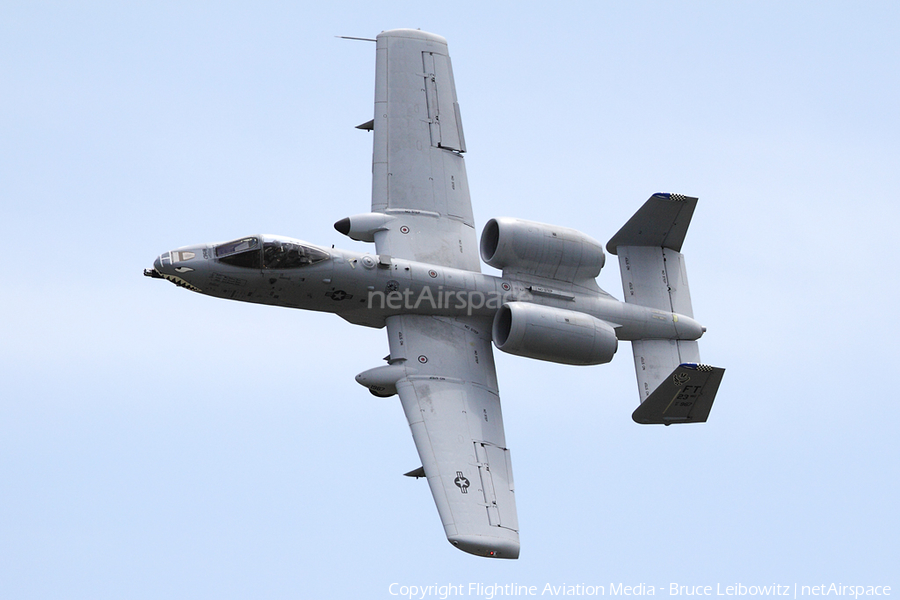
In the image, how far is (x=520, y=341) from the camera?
92.5 ft

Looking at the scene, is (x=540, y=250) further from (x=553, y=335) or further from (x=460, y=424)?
(x=460, y=424)

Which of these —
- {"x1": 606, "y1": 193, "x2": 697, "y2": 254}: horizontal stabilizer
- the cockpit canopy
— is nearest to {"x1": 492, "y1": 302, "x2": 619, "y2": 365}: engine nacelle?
{"x1": 606, "y1": 193, "x2": 697, "y2": 254}: horizontal stabilizer

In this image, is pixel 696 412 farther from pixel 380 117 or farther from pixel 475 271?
pixel 380 117

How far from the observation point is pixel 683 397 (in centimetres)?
2825

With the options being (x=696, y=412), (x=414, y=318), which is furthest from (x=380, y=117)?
(x=696, y=412)

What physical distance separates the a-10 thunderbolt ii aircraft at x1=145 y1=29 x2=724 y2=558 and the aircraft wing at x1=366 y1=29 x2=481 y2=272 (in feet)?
0.10

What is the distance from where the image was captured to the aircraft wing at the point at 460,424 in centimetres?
2609

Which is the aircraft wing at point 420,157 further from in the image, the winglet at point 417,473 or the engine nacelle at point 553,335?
the winglet at point 417,473

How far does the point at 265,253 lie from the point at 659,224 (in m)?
8.82

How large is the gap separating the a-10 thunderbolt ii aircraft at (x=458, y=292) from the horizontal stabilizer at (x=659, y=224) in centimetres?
3

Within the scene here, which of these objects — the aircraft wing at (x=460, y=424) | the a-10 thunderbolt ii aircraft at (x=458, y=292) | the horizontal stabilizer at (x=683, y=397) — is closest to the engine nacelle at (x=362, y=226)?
the a-10 thunderbolt ii aircraft at (x=458, y=292)

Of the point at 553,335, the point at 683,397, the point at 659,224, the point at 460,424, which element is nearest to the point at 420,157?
the point at 553,335

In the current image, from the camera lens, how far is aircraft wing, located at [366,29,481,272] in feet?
97.9

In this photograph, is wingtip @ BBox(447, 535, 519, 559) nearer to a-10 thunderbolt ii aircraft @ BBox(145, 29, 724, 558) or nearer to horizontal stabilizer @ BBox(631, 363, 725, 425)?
a-10 thunderbolt ii aircraft @ BBox(145, 29, 724, 558)
